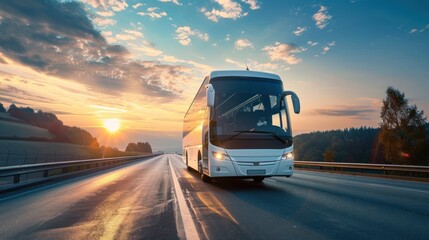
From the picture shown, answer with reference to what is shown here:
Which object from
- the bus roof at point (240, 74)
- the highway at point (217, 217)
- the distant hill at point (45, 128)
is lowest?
the highway at point (217, 217)

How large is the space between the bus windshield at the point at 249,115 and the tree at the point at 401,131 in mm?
36557

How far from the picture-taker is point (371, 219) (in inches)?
204

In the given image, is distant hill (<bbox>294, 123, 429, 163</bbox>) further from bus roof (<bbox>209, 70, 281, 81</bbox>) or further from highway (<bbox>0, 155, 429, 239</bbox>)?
highway (<bbox>0, 155, 429, 239</bbox>)

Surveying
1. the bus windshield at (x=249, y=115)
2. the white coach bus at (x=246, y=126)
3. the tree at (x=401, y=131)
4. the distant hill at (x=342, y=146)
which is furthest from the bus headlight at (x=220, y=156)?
the distant hill at (x=342, y=146)

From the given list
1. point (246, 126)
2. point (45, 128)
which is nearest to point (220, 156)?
point (246, 126)

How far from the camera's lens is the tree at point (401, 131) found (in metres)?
39.0

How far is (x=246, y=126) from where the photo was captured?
951cm

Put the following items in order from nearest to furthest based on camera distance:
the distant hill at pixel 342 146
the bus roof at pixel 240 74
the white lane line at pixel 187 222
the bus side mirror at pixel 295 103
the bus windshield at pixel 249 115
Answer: the white lane line at pixel 187 222
the bus windshield at pixel 249 115
the bus side mirror at pixel 295 103
the bus roof at pixel 240 74
the distant hill at pixel 342 146

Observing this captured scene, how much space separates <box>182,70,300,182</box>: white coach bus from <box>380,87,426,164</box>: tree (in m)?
36.5

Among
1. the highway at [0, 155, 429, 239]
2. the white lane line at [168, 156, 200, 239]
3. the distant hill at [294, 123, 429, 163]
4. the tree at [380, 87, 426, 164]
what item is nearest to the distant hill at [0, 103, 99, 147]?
the distant hill at [294, 123, 429, 163]

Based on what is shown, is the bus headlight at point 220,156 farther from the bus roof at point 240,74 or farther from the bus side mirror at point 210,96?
the bus roof at point 240,74

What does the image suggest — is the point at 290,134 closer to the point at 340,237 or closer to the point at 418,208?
the point at 418,208

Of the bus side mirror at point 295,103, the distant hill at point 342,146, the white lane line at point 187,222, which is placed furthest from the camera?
the distant hill at point 342,146

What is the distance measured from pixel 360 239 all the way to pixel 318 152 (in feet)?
342
